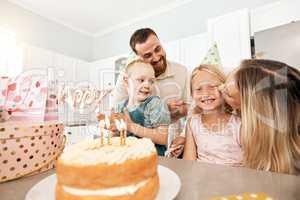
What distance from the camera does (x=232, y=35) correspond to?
1104 millimetres

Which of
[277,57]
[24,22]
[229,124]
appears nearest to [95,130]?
[229,124]

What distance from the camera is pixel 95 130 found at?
124 centimetres

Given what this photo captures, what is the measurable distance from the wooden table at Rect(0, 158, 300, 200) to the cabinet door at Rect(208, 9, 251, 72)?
0.65 metres

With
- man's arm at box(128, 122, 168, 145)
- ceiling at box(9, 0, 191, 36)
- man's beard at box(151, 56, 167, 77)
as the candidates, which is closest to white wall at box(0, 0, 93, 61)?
ceiling at box(9, 0, 191, 36)

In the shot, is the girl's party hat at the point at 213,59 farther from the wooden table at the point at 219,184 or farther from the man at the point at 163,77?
the wooden table at the point at 219,184

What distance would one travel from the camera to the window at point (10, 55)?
1723 millimetres

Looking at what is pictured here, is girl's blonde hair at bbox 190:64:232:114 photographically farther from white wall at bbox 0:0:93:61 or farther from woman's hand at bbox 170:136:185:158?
white wall at bbox 0:0:93:61

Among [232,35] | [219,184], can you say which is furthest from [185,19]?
[219,184]

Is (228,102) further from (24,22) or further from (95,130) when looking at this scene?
(24,22)

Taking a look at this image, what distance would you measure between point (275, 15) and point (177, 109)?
0.80 metres

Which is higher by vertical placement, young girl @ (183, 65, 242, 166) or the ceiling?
the ceiling

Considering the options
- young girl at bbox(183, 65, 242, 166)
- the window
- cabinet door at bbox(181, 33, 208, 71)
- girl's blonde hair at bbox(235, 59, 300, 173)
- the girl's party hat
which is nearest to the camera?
girl's blonde hair at bbox(235, 59, 300, 173)

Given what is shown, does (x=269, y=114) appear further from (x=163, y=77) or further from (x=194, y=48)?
(x=194, y=48)

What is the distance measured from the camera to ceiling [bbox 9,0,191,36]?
1.86 metres
